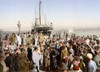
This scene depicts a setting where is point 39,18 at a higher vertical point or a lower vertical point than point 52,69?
higher

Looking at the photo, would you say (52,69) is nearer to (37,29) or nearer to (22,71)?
(22,71)

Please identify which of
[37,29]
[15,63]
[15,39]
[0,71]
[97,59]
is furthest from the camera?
[37,29]

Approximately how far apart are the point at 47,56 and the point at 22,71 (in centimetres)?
271

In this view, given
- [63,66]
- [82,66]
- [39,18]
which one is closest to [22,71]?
[63,66]

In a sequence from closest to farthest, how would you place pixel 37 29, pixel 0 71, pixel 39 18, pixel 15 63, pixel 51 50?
pixel 0 71 → pixel 15 63 → pixel 51 50 → pixel 37 29 → pixel 39 18

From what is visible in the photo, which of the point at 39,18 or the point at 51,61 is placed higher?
the point at 39,18

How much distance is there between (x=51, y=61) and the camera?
1105cm

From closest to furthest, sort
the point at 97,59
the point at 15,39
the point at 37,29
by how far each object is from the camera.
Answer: the point at 97,59 → the point at 15,39 → the point at 37,29

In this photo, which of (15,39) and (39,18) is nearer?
(15,39)

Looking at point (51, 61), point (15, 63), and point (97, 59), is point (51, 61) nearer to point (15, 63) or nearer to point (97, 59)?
point (15, 63)

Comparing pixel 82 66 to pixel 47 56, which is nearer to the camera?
pixel 82 66

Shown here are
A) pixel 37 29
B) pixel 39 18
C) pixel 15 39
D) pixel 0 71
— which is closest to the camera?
pixel 0 71

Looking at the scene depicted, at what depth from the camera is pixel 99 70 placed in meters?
7.59

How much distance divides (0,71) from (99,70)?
11.9 feet
